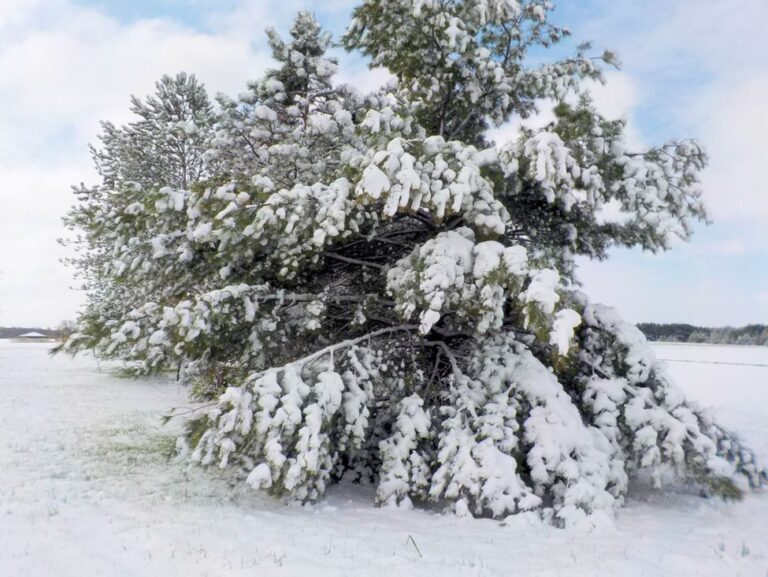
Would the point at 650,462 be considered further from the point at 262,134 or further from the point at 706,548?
the point at 262,134

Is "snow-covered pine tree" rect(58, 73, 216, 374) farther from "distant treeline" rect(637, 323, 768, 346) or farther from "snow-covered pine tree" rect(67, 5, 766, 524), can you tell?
"distant treeline" rect(637, 323, 768, 346)

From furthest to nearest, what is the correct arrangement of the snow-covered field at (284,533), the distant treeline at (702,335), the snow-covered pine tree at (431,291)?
the distant treeline at (702,335), the snow-covered pine tree at (431,291), the snow-covered field at (284,533)

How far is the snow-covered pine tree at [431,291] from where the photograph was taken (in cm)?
551

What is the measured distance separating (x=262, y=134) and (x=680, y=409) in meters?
7.16

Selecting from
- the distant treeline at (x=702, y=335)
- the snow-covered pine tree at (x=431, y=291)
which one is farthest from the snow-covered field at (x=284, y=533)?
the distant treeline at (x=702, y=335)

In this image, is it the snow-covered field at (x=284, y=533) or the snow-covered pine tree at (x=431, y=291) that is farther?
the snow-covered pine tree at (x=431, y=291)

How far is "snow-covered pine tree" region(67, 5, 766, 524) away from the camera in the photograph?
5512 mm

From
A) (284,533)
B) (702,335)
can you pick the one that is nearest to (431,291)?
(284,533)

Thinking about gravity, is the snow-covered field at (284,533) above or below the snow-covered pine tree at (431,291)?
below

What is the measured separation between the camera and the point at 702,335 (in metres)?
72.4

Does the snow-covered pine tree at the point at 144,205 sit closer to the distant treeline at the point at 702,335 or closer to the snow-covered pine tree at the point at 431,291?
the snow-covered pine tree at the point at 431,291

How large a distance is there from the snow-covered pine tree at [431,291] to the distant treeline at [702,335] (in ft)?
208

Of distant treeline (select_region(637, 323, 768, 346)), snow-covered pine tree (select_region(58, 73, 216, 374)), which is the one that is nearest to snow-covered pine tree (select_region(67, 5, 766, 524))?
snow-covered pine tree (select_region(58, 73, 216, 374))

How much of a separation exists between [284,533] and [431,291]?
9.19ft
